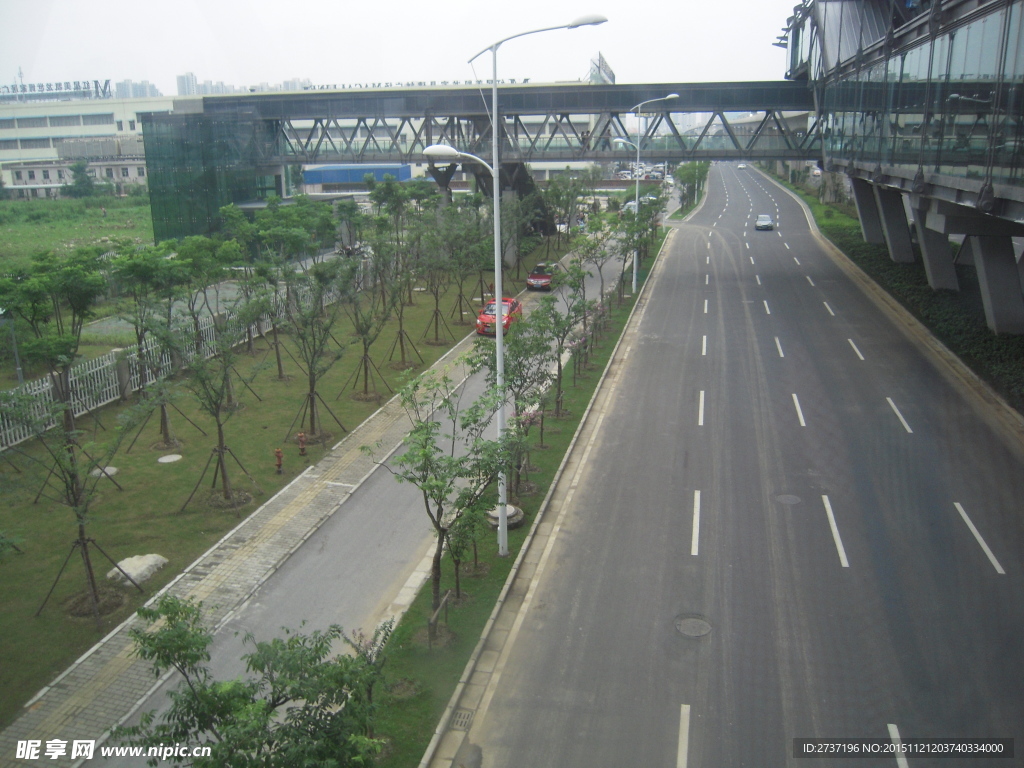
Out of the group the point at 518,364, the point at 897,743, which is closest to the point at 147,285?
the point at 518,364

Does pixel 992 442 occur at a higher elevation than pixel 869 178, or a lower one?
lower

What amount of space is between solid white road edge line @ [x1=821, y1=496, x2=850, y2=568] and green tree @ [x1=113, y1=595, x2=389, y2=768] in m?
10.4

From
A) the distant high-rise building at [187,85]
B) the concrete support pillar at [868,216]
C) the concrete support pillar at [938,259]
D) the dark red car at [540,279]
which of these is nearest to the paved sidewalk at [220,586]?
the dark red car at [540,279]

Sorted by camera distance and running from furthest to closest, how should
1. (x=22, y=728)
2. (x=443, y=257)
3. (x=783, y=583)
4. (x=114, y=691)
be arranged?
(x=443, y=257), (x=783, y=583), (x=114, y=691), (x=22, y=728)

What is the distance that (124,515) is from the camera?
1789cm

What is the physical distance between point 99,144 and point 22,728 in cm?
8901

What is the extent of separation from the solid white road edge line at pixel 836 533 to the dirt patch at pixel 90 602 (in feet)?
45.0

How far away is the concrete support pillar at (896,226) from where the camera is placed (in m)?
41.2

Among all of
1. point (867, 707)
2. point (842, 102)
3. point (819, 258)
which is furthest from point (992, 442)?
point (819, 258)

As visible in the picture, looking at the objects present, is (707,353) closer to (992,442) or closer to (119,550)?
(992,442)

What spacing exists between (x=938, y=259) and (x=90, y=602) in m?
34.8

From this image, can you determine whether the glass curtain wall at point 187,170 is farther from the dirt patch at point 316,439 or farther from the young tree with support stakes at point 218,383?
the dirt patch at point 316,439

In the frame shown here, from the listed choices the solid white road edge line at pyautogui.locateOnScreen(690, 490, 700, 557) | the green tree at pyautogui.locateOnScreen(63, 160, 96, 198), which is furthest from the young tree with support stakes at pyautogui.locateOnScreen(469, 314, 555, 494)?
the green tree at pyautogui.locateOnScreen(63, 160, 96, 198)

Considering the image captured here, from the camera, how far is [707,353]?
30.4 meters
